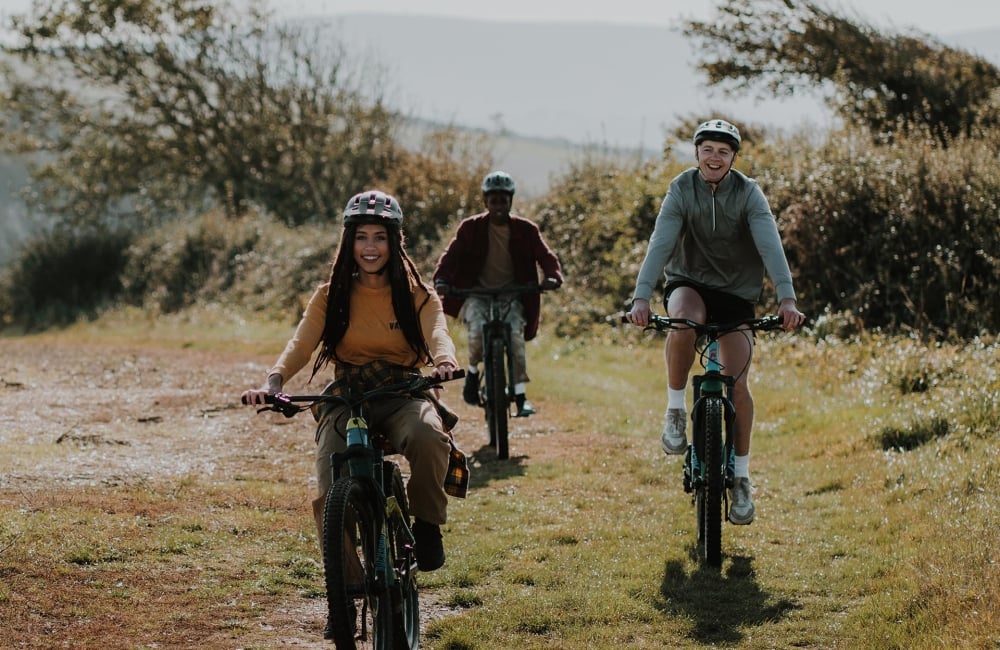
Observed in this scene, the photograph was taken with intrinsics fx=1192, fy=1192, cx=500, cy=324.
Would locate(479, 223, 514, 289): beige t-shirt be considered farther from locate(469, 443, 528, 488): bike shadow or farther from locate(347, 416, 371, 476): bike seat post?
locate(347, 416, 371, 476): bike seat post

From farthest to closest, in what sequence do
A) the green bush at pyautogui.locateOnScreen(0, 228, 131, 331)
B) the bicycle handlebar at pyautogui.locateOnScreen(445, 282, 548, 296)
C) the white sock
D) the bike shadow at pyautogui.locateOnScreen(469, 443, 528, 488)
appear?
the green bush at pyautogui.locateOnScreen(0, 228, 131, 331) → the bicycle handlebar at pyautogui.locateOnScreen(445, 282, 548, 296) → the bike shadow at pyautogui.locateOnScreen(469, 443, 528, 488) → the white sock

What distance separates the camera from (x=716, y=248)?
6.58m

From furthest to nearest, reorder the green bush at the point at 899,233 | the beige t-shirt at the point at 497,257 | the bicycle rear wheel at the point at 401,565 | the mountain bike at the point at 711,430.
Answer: the green bush at the point at 899,233
the beige t-shirt at the point at 497,257
the mountain bike at the point at 711,430
the bicycle rear wheel at the point at 401,565

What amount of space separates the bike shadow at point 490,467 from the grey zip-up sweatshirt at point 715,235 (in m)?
2.78

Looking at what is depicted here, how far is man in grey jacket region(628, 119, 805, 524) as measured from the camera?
6453mm

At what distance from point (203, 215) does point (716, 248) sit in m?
25.2

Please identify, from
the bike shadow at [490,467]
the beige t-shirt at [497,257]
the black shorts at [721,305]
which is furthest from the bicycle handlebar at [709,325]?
the beige t-shirt at [497,257]

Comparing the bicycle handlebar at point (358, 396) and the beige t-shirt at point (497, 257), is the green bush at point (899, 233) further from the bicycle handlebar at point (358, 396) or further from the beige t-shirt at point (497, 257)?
Result: the bicycle handlebar at point (358, 396)

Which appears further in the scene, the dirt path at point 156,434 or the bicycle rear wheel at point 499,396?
the bicycle rear wheel at point 499,396

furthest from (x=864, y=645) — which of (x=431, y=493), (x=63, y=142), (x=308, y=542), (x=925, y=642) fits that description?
(x=63, y=142)

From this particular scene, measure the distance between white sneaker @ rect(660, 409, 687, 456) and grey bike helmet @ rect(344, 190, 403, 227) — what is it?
7.81ft

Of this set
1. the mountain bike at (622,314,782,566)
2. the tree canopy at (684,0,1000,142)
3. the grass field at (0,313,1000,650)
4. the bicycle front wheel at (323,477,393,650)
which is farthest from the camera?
the tree canopy at (684,0,1000,142)

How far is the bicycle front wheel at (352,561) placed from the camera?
13.3 feet

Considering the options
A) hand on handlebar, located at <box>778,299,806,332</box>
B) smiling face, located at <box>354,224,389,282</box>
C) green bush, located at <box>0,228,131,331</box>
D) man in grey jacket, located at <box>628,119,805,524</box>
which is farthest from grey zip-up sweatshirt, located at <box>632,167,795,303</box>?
green bush, located at <box>0,228,131,331</box>
